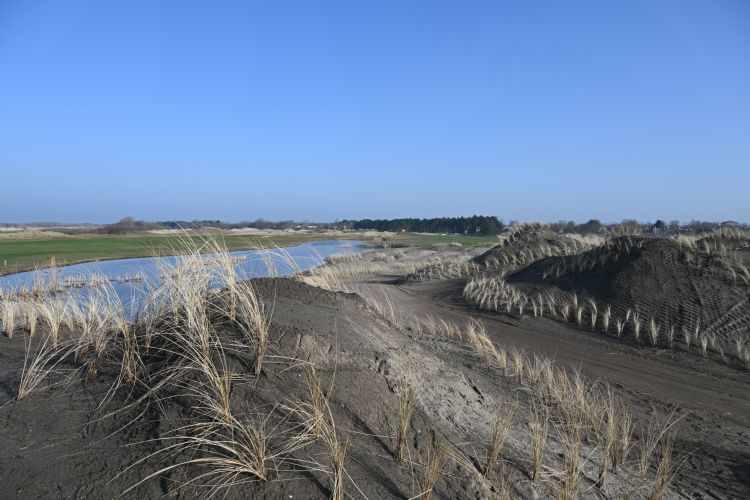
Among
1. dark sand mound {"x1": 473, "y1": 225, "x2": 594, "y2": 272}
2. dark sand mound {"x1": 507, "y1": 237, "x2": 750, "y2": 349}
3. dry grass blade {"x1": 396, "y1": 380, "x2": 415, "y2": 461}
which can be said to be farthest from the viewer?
dark sand mound {"x1": 473, "y1": 225, "x2": 594, "y2": 272}

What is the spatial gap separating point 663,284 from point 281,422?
43.2 ft

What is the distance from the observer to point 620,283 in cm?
1438

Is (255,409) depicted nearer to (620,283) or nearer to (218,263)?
(218,263)

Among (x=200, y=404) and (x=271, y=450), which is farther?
(x=200, y=404)

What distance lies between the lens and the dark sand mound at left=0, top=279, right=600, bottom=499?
10.4 feet

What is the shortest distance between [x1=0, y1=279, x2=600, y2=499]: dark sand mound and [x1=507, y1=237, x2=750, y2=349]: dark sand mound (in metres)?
9.04

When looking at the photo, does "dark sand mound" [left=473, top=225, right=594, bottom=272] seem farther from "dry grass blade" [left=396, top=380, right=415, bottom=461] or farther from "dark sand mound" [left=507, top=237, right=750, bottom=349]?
"dry grass blade" [left=396, top=380, right=415, bottom=461]

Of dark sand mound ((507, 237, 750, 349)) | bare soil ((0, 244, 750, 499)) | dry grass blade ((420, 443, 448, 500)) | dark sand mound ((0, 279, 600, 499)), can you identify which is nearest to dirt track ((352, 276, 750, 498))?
bare soil ((0, 244, 750, 499))

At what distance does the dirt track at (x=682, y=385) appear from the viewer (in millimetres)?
5117

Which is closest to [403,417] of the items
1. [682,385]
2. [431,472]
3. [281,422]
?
[431,472]

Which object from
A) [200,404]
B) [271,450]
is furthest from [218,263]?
[271,450]

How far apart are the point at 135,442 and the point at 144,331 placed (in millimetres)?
1973

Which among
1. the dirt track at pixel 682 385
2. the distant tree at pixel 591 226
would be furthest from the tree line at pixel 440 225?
the dirt track at pixel 682 385

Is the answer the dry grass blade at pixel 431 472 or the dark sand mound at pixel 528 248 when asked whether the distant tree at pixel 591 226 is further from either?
the dry grass blade at pixel 431 472
